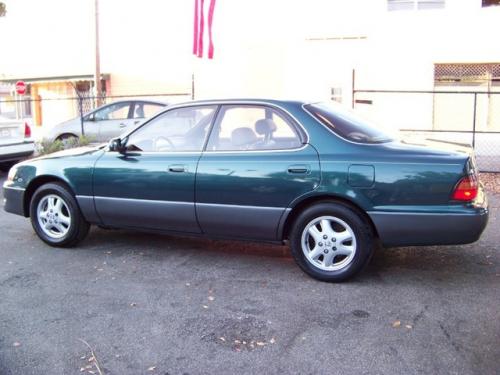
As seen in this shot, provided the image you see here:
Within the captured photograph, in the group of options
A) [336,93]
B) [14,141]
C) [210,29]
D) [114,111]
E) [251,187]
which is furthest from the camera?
[210,29]

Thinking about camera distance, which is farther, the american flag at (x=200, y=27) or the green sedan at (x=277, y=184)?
the american flag at (x=200, y=27)

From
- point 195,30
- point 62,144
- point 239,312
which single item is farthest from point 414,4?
point 239,312

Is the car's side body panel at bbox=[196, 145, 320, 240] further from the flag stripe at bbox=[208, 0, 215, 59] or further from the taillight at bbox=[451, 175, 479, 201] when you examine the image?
the flag stripe at bbox=[208, 0, 215, 59]

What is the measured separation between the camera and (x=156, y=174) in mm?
5375

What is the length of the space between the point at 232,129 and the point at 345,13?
1239 centimetres

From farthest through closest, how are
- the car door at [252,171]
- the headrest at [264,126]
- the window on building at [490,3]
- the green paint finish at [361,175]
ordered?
1. the window on building at [490,3]
2. the headrest at [264,126]
3. the car door at [252,171]
4. the green paint finish at [361,175]

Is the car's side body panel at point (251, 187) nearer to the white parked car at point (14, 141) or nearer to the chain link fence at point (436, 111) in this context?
the white parked car at point (14, 141)

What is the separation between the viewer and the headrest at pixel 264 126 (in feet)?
17.0

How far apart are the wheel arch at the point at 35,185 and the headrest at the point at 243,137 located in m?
1.80

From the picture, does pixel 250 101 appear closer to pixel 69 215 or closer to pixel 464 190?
pixel 464 190

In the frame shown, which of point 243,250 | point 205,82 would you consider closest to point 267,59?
point 205,82

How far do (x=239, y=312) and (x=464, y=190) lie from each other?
195 centimetres

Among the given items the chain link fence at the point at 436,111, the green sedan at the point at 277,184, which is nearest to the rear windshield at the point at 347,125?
the green sedan at the point at 277,184

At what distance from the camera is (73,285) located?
4906 mm
